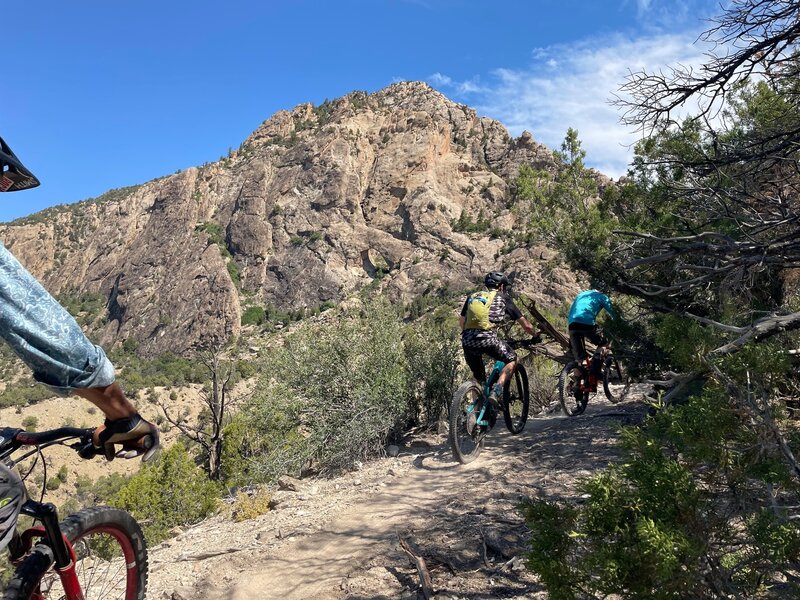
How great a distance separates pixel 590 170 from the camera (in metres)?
7.37

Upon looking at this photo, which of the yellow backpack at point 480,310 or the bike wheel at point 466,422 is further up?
the yellow backpack at point 480,310

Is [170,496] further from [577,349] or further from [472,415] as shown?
[577,349]

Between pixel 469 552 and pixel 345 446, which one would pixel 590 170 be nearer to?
pixel 345 446

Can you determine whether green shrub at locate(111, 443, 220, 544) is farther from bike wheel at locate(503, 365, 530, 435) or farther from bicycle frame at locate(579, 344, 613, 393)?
bicycle frame at locate(579, 344, 613, 393)

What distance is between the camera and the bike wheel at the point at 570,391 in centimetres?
722

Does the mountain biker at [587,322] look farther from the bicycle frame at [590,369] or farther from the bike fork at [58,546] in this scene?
the bike fork at [58,546]

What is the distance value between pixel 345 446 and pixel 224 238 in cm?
7334

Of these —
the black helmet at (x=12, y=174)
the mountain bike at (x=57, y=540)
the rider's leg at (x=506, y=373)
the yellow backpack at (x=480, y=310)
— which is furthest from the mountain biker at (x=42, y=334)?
the rider's leg at (x=506, y=373)

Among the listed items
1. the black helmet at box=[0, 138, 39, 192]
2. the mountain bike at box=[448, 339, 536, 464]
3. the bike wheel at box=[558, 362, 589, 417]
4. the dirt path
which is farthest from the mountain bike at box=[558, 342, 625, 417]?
the black helmet at box=[0, 138, 39, 192]

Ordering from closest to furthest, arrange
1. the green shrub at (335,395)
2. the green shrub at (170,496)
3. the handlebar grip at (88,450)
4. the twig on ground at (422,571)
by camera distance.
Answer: the handlebar grip at (88,450) < the twig on ground at (422,571) < the green shrub at (335,395) < the green shrub at (170,496)

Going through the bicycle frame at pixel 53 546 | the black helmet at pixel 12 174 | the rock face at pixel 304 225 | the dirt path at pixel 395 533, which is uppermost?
the rock face at pixel 304 225

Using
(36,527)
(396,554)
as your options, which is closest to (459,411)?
(396,554)

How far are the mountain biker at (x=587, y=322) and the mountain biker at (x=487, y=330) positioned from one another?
1.22 metres

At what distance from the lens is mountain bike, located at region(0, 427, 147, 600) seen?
182cm
